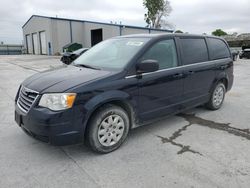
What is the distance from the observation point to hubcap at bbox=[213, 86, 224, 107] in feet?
16.3

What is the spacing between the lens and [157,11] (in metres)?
49.0

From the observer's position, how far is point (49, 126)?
2.66 metres

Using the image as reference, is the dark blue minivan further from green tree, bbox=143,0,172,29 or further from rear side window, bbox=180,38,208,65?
green tree, bbox=143,0,172,29

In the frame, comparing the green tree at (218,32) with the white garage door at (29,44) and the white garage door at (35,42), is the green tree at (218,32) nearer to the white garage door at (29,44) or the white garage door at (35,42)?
the white garage door at (35,42)

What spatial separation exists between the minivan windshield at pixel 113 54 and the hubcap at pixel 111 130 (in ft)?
2.48

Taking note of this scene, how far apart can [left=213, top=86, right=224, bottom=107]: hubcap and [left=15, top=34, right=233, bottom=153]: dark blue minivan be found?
1.51 ft

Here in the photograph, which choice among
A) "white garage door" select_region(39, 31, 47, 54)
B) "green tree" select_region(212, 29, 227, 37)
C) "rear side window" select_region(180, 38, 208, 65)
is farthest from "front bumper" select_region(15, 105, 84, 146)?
"green tree" select_region(212, 29, 227, 37)

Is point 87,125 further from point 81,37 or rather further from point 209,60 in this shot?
point 81,37

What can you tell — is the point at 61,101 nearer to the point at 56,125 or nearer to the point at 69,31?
the point at 56,125

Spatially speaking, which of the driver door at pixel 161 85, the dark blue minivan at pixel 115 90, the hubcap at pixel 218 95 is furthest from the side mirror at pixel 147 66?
the hubcap at pixel 218 95

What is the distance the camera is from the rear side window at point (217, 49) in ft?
15.8

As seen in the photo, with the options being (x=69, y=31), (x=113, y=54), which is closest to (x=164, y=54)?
(x=113, y=54)

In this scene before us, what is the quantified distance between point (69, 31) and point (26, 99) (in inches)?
1204

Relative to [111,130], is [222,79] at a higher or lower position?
higher
